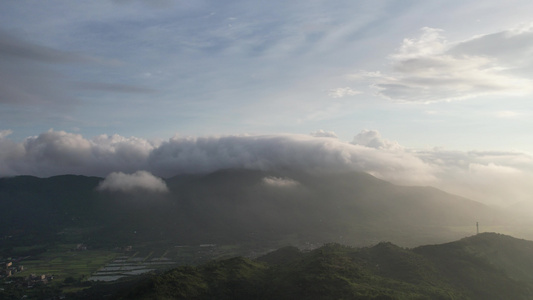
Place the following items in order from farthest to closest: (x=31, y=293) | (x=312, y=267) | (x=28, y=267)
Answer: (x=28, y=267), (x=31, y=293), (x=312, y=267)

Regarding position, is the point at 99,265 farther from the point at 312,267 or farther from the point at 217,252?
the point at 312,267

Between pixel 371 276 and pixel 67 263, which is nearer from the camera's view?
pixel 371 276

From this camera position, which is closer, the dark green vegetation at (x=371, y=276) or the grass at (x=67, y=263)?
the dark green vegetation at (x=371, y=276)

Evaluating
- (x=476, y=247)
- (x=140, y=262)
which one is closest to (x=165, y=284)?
(x=476, y=247)

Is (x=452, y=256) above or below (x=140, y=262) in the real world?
above

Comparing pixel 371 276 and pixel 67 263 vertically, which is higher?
pixel 371 276

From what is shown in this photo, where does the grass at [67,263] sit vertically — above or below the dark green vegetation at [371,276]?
below

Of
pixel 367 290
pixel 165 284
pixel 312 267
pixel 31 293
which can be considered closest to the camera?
pixel 367 290

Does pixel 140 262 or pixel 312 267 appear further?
pixel 140 262
